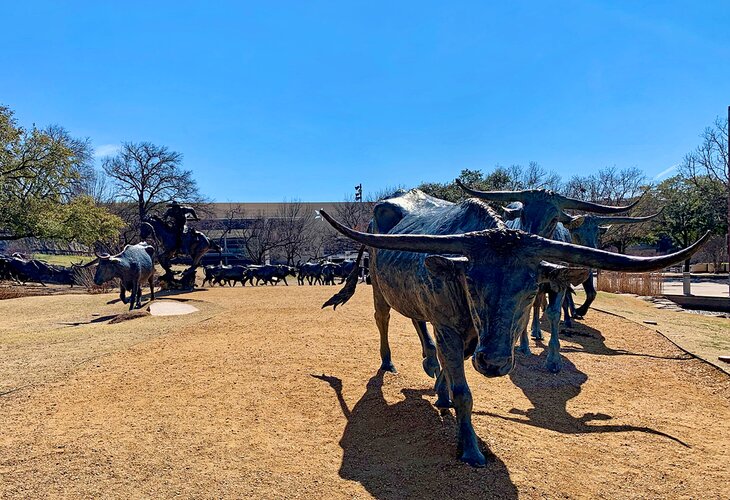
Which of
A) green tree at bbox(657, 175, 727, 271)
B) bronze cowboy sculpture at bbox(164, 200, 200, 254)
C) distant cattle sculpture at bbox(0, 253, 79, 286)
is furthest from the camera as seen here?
green tree at bbox(657, 175, 727, 271)

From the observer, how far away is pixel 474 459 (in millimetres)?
3479

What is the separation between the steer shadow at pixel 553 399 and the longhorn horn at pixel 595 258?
7.39 ft

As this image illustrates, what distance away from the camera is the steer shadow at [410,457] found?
3205 mm

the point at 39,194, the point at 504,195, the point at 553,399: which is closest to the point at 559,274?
the point at 553,399

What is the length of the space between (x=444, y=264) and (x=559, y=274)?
2.47ft

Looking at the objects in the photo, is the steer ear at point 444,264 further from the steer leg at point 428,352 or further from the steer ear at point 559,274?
the steer leg at point 428,352

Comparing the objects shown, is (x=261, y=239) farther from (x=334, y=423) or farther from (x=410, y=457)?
(x=410, y=457)

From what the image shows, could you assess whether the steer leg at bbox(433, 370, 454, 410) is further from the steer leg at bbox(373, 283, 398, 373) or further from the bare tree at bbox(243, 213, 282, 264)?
the bare tree at bbox(243, 213, 282, 264)

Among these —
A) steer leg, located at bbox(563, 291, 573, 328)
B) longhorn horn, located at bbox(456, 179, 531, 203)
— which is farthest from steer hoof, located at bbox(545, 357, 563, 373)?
steer leg, located at bbox(563, 291, 573, 328)

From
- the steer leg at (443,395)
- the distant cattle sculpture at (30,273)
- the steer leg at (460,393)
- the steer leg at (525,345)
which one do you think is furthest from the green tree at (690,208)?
the distant cattle sculpture at (30,273)

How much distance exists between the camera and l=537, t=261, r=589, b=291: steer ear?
9.37 ft

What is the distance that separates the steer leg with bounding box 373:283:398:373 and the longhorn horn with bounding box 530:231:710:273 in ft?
10.4

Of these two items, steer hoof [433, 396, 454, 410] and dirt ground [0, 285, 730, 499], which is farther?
steer hoof [433, 396, 454, 410]

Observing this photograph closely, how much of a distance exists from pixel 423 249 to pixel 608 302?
14.1 metres
